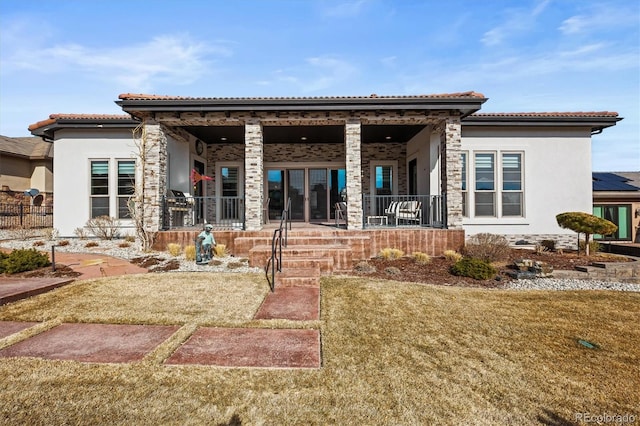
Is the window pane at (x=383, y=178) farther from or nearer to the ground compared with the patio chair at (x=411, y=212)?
farther from the ground

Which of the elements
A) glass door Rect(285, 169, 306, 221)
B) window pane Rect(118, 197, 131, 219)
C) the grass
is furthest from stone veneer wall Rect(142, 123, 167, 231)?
glass door Rect(285, 169, 306, 221)

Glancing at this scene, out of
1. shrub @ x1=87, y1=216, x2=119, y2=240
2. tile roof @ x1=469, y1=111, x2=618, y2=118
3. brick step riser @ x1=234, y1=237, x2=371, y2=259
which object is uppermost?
tile roof @ x1=469, y1=111, x2=618, y2=118

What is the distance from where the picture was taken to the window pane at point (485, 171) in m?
9.93

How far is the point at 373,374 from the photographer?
8.31 feet

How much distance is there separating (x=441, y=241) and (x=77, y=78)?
12752mm

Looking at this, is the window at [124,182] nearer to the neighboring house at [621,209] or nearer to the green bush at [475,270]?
the green bush at [475,270]

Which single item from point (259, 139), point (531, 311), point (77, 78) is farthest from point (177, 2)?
point (531, 311)

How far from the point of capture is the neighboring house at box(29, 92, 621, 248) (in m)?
8.26

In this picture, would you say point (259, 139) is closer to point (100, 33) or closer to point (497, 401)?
point (100, 33)

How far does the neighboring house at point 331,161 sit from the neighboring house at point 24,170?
8654 mm

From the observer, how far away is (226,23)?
9.32 meters

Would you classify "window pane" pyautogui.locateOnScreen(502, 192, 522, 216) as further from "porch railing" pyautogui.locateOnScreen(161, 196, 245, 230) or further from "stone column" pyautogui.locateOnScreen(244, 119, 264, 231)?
"porch railing" pyautogui.locateOnScreen(161, 196, 245, 230)

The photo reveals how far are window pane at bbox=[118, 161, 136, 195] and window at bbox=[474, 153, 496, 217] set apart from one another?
442 inches

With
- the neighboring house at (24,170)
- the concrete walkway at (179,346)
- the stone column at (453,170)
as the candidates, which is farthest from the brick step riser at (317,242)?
the neighboring house at (24,170)
